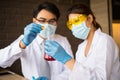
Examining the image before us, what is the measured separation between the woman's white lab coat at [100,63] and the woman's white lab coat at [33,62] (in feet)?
1.02

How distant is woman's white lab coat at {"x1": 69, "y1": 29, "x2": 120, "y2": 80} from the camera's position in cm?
110

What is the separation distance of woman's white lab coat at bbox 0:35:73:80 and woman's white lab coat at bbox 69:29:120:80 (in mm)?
311

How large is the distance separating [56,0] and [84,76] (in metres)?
2.14

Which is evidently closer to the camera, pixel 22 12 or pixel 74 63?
pixel 74 63

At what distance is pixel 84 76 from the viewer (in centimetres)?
109

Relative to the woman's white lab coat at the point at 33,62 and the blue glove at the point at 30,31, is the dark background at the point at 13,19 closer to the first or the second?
the woman's white lab coat at the point at 33,62

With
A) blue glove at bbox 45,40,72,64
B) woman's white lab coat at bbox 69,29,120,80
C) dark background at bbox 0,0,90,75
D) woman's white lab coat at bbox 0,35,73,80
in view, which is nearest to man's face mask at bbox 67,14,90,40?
woman's white lab coat at bbox 69,29,120,80

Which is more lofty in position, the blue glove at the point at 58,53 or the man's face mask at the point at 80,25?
the man's face mask at the point at 80,25

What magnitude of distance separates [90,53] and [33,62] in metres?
0.48

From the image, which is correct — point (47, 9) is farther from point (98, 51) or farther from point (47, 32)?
point (98, 51)

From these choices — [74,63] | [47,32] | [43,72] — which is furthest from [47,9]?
[74,63]

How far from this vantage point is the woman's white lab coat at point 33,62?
4.75ft

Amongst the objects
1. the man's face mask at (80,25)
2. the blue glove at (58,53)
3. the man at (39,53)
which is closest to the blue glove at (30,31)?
the man at (39,53)

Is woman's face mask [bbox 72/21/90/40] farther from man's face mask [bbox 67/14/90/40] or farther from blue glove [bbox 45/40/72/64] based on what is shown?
blue glove [bbox 45/40/72/64]
